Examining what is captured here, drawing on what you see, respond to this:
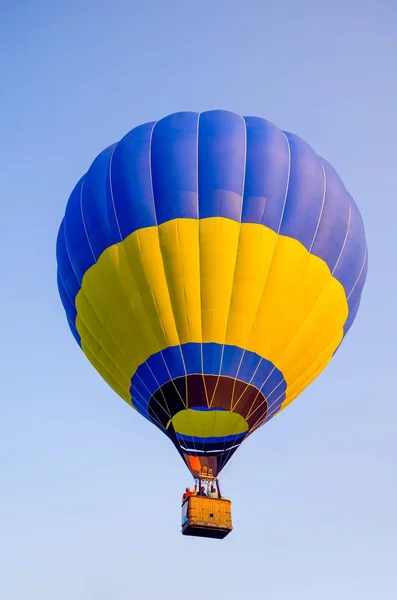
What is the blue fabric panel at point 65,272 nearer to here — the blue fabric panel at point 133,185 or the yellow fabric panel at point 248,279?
the blue fabric panel at point 133,185

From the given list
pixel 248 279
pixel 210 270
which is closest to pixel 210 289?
pixel 210 270

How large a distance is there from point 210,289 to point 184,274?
0.48 meters

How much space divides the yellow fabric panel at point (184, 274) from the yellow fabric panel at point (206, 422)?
121cm

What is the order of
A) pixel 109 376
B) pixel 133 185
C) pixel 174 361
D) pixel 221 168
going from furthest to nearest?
pixel 109 376 < pixel 133 185 < pixel 221 168 < pixel 174 361

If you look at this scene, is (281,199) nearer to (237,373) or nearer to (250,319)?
(250,319)

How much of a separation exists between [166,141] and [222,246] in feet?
7.18

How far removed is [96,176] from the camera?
47.5ft

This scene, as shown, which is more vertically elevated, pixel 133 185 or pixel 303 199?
pixel 133 185

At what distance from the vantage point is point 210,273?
13273 mm

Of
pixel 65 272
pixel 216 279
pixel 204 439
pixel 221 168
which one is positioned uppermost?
pixel 221 168

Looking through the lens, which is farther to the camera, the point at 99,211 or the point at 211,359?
the point at 99,211

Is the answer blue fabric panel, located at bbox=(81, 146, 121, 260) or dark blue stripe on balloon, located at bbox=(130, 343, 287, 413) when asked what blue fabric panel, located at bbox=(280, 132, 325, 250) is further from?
blue fabric panel, located at bbox=(81, 146, 121, 260)

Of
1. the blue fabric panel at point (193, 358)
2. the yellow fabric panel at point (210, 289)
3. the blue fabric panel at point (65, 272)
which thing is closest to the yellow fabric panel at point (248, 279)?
the yellow fabric panel at point (210, 289)

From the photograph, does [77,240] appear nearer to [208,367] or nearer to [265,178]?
[208,367]
